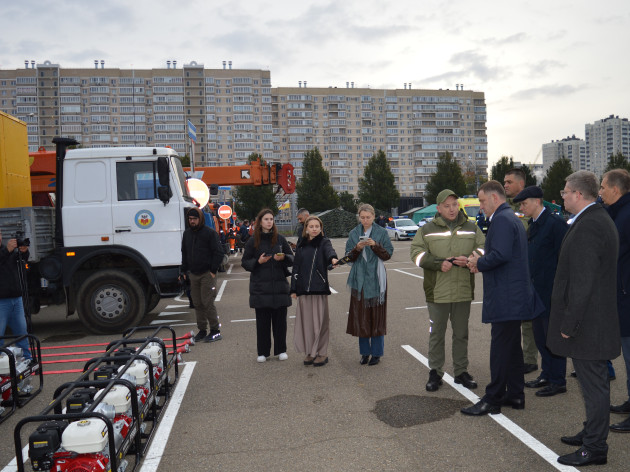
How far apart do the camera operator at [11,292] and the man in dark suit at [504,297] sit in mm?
5114

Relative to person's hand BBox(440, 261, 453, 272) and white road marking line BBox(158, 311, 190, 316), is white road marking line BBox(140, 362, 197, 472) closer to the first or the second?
person's hand BBox(440, 261, 453, 272)

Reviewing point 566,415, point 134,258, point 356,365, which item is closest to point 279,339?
point 356,365

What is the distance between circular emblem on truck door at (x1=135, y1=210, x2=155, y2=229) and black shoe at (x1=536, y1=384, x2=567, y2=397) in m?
6.00

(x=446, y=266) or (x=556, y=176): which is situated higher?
(x=556, y=176)

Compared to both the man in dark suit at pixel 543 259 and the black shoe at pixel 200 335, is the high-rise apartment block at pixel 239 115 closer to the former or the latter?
the black shoe at pixel 200 335

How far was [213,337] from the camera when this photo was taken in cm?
795

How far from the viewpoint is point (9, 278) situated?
6.29 metres

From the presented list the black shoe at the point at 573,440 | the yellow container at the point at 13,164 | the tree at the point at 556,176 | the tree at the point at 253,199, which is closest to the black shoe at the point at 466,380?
the black shoe at the point at 573,440

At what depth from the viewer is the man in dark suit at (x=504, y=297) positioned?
4.48 m

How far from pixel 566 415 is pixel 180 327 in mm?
6609

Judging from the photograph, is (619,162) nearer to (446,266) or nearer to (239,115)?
(446,266)

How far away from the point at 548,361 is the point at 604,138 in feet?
693

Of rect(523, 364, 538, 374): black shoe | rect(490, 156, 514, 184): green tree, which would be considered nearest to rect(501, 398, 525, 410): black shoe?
rect(523, 364, 538, 374): black shoe

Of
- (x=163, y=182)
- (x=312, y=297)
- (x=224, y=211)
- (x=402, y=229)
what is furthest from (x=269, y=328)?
(x=402, y=229)
